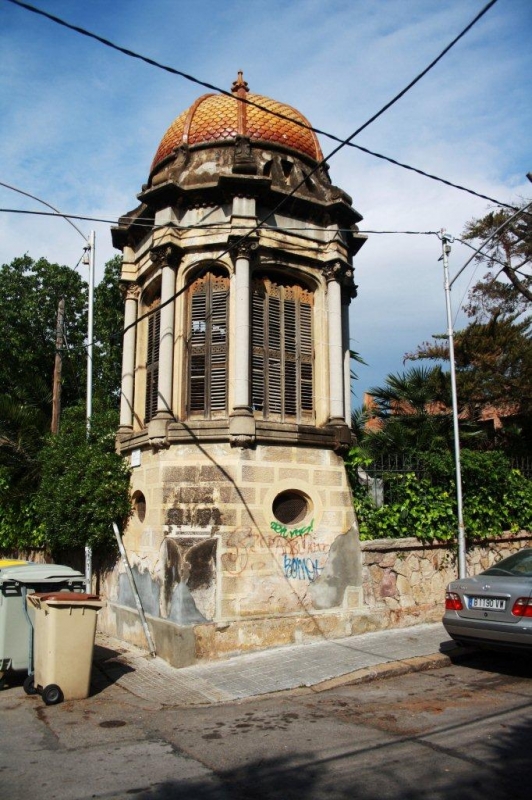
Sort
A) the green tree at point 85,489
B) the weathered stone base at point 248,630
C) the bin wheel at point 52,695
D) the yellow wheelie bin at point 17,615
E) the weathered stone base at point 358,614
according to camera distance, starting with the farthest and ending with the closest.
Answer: the green tree at point 85,489
the weathered stone base at point 358,614
the weathered stone base at point 248,630
the yellow wheelie bin at point 17,615
the bin wheel at point 52,695

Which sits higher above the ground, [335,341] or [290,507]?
[335,341]

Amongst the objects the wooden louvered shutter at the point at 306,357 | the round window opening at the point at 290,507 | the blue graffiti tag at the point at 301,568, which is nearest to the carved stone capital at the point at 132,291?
the wooden louvered shutter at the point at 306,357

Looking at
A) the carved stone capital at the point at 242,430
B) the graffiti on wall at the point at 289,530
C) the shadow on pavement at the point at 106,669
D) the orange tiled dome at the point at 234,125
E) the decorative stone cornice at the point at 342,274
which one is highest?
the orange tiled dome at the point at 234,125

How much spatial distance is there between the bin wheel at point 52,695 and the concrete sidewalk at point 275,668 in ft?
3.34

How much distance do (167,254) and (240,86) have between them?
4.27 metres

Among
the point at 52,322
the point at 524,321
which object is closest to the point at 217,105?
the point at 524,321

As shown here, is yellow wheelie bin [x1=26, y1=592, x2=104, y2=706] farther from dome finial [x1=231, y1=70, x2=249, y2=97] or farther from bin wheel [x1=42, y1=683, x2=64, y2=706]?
dome finial [x1=231, y1=70, x2=249, y2=97]

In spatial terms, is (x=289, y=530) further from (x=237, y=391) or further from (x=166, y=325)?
(x=166, y=325)

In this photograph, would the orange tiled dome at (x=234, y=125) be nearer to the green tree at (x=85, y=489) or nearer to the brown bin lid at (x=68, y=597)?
the green tree at (x=85, y=489)

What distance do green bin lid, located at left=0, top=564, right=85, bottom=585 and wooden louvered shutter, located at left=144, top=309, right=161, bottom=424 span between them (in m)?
3.86

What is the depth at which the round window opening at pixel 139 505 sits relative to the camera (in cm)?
1185

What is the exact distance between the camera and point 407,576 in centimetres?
1162

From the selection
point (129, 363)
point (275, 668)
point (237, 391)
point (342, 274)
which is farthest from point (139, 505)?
point (342, 274)

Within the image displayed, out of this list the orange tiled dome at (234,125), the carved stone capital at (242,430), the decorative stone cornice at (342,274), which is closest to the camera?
the carved stone capital at (242,430)
